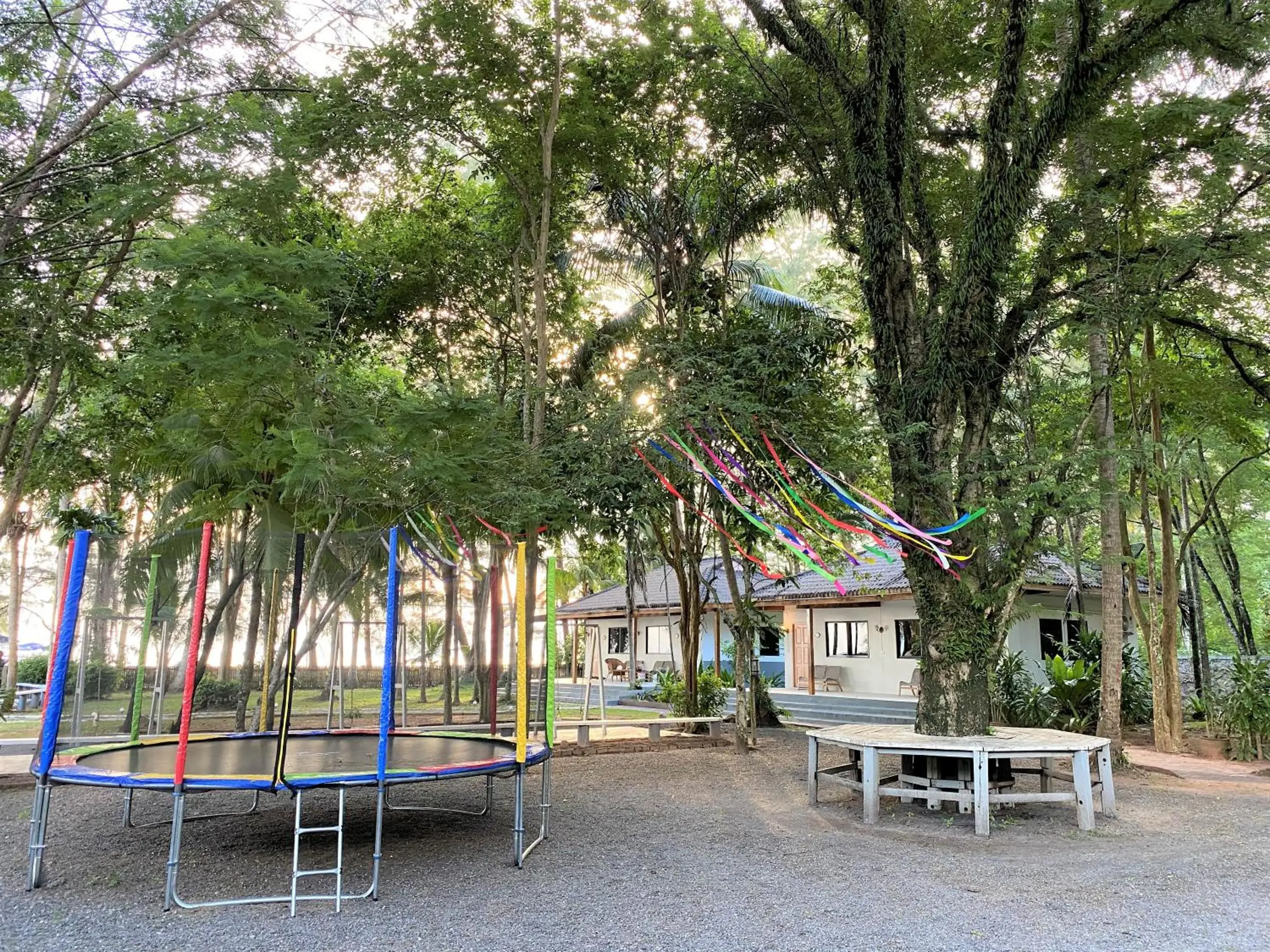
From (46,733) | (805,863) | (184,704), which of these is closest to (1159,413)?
(805,863)

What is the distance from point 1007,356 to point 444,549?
A: 220 inches

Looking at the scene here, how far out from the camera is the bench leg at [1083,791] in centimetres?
655

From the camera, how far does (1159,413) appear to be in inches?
425

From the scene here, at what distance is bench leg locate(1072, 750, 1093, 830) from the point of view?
655cm

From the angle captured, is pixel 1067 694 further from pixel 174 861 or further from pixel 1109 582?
pixel 174 861

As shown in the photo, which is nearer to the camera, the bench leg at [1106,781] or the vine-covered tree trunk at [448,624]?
the bench leg at [1106,781]

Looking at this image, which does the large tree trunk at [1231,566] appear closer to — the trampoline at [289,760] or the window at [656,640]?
the trampoline at [289,760]

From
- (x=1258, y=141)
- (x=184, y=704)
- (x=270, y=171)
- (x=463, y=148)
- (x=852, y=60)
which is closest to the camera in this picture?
(x=184, y=704)

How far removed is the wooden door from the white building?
21 millimetres

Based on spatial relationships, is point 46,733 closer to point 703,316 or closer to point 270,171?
point 270,171

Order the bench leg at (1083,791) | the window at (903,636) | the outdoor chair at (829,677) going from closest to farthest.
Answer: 1. the bench leg at (1083,791)
2. the window at (903,636)
3. the outdoor chair at (829,677)

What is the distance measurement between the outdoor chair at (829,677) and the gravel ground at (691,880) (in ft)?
38.6

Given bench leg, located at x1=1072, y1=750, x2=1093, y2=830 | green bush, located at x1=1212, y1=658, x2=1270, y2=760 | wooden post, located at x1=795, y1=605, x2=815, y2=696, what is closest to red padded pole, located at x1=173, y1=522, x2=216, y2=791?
bench leg, located at x1=1072, y1=750, x2=1093, y2=830

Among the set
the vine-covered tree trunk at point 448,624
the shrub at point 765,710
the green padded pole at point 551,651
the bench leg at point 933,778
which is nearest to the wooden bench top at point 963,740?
the bench leg at point 933,778
